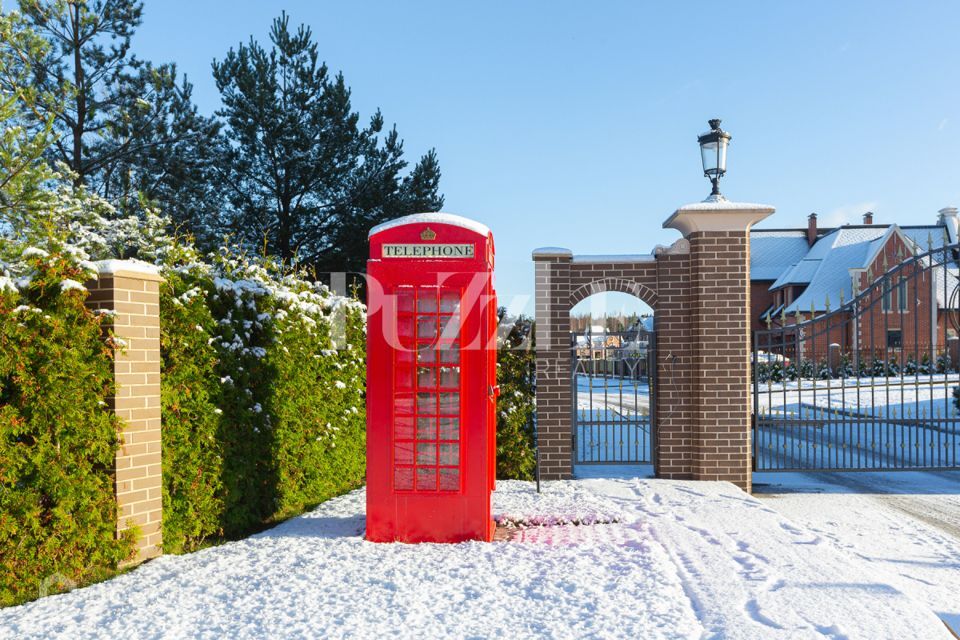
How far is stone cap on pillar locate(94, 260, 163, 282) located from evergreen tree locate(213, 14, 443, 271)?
14.6 m

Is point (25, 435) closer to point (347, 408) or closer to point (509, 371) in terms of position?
point (347, 408)

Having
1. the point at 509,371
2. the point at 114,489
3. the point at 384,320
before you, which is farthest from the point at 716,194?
the point at 114,489

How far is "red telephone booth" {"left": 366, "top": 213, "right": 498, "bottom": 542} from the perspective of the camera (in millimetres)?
6062

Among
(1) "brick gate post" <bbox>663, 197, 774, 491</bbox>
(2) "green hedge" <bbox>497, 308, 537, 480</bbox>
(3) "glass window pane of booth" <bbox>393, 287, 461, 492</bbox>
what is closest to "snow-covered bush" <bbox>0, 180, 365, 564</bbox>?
(3) "glass window pane of booth" <bbox>393, 287, 461, 492</bbox>

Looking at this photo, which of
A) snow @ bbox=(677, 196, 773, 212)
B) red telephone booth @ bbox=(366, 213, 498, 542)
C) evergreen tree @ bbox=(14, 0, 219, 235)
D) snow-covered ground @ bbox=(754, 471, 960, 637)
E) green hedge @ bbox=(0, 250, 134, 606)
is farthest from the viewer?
evergreen tree @ bbox=(14, 0, 219, 235)

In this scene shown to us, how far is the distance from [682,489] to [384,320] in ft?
13.9

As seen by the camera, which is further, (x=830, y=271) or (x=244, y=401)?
(x=830, y=271)

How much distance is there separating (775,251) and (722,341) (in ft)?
140

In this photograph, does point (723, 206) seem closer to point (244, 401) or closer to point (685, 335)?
point (685, 335)

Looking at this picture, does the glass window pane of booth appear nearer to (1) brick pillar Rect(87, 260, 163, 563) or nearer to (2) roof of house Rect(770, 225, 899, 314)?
(1) brick pillar Rect(87, 260, 163, 563)

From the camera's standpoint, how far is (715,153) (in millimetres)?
9117

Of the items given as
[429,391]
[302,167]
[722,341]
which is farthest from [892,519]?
[302,167]

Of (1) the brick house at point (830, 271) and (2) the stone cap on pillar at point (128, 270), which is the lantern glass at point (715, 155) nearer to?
(2) the stone cap on pillar at point (128, 270)

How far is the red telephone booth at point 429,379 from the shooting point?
606cm
